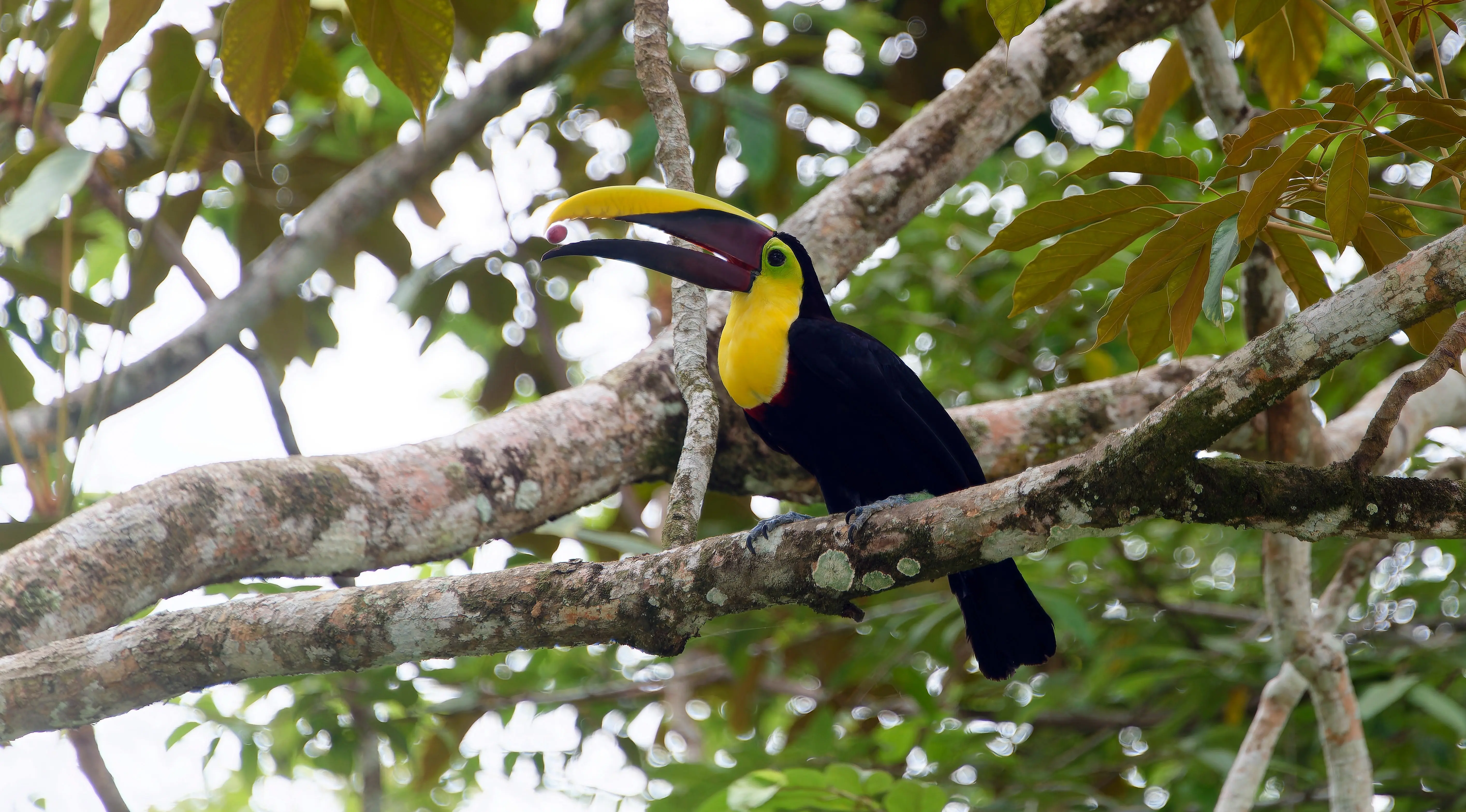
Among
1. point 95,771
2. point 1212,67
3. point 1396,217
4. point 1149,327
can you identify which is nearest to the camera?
point 1396,217

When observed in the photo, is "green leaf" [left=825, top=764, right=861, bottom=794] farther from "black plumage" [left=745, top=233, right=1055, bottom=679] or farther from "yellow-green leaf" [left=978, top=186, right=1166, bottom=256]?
"yellow-green leaf" [left=978, top=186, right=1166, bottom=256]

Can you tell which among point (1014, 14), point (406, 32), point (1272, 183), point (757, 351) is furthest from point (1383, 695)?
point (406, 32)

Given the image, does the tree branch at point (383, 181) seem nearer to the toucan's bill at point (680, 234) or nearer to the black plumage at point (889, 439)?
the toucan's bill at point (680, 234)

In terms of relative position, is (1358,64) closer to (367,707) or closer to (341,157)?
(341,157)

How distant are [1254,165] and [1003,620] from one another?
50.9 inches

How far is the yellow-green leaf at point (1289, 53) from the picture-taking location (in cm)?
281

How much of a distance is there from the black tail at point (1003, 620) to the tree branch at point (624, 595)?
2.34 ft

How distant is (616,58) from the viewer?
14.4 feet

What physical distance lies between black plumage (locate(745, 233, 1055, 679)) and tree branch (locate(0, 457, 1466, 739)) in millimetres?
691

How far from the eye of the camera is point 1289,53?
9.29 feet

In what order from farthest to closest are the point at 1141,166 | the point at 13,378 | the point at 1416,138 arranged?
1. the point at 13,378
2. the point at 1141,166
3. the point at 1416,138

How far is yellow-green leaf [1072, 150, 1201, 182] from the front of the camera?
5.81 feet

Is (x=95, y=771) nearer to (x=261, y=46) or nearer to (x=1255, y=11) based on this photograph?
(x=261, y=46)

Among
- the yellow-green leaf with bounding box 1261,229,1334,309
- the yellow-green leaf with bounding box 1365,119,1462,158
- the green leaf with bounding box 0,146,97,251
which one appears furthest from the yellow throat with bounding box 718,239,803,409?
the green leaf with bounding box 0,146,97,251
